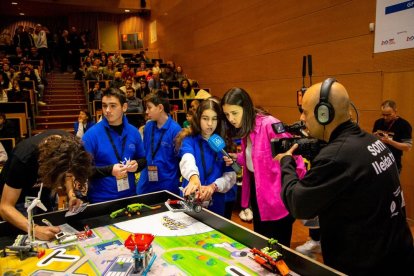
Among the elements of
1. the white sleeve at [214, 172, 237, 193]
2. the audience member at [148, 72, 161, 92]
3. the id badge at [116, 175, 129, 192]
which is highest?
the audience member at [148, 72, 161, 92]

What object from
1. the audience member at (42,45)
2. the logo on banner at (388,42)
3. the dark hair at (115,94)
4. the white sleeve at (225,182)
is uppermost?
the audience member at (42,45)

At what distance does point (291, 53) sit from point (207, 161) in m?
4.13

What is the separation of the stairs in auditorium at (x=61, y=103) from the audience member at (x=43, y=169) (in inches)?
239

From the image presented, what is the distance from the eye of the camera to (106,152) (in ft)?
7.56

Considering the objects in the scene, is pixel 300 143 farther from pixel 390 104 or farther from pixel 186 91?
pixel 186 91

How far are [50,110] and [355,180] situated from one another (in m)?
8.93

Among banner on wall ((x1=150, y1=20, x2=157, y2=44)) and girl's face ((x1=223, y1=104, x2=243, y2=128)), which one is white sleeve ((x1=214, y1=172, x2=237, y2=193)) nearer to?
girl's face ((x1=223, y1=104, x2=243, y2=128))

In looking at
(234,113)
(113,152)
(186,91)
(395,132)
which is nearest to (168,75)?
(186,91)

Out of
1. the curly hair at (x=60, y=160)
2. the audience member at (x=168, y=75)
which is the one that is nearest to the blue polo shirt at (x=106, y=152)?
the curly hair at (x=60, y=160)

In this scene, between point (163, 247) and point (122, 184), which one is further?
point (122, 184)

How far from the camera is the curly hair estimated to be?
4.81 ft

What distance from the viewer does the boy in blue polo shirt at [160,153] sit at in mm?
2764

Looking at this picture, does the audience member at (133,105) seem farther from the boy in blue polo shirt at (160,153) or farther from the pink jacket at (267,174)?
the pink jacket at (267,174)

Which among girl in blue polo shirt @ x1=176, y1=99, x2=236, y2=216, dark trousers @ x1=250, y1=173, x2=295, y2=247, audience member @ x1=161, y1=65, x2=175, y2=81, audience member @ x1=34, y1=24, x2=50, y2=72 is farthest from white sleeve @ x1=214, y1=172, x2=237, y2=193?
audience member @ x1=34, y1=24, x2=50, y2=72
